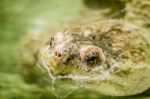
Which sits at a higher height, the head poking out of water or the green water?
the head poking out of water

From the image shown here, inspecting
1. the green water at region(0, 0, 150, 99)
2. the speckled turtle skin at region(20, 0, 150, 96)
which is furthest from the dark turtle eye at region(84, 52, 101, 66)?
the green water at region(0, 0, 150, 99)

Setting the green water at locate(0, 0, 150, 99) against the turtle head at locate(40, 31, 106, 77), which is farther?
the green water at locate(0, 0, 150, 99)

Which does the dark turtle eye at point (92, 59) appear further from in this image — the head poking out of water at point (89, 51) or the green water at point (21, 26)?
the green water at point (21, 26)

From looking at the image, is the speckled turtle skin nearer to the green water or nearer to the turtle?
the turtle

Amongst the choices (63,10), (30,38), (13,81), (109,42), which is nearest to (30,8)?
(63,10)

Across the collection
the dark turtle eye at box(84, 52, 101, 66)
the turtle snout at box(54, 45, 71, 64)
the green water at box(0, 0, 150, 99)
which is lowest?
the green water at box(0, 0, 150, 99)

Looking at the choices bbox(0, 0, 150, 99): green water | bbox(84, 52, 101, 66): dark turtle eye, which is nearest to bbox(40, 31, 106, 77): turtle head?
bbox(84, 52, 101, 66): dark turtle eye

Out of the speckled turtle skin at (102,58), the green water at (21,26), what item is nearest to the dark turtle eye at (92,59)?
the speckled turtle skin at (102,58)
